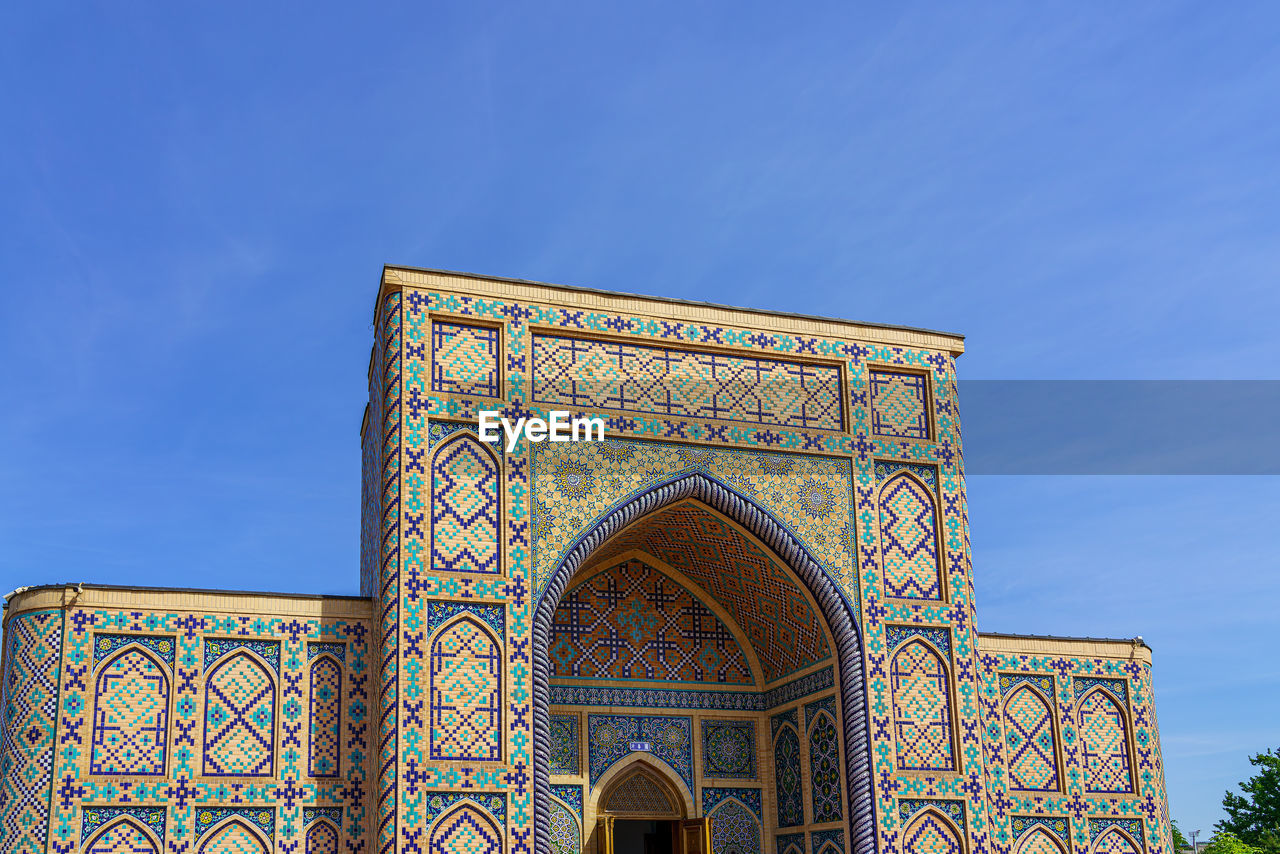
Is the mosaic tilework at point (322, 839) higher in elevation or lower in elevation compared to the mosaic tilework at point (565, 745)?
lower

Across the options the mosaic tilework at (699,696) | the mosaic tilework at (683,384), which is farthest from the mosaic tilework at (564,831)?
the mosaic tilework at (683,384)

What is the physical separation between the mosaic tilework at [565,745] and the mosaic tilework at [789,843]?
2.03 m

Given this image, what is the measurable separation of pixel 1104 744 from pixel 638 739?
4383mm

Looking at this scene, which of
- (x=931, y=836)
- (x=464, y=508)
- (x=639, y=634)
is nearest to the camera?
(x=464, y=508)

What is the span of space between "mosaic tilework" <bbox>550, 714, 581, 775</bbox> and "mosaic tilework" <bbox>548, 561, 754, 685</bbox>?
41 cm

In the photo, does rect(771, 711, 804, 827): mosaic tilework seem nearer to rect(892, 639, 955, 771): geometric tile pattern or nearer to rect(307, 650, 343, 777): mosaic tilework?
rect(892, 639, 955, 771): geometric tile pattern

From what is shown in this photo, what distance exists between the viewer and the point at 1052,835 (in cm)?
1220

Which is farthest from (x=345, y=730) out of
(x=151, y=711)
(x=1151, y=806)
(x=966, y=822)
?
(x=1151, y=806)

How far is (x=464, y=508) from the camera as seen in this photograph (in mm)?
10695

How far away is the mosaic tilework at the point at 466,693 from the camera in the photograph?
1007 cm

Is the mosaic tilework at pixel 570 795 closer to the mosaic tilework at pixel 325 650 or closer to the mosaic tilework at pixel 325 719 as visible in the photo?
the mosaic tilework at pixel 325 719

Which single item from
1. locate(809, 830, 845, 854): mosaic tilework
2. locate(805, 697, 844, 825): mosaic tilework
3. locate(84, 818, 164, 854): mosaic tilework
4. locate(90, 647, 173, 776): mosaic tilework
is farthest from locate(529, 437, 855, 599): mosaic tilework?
locate(84, 818, 164, 854): mosaic tilework

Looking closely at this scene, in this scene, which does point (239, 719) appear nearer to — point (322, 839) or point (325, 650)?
point (325, 650)

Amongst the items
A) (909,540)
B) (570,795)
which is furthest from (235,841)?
(909,540)
